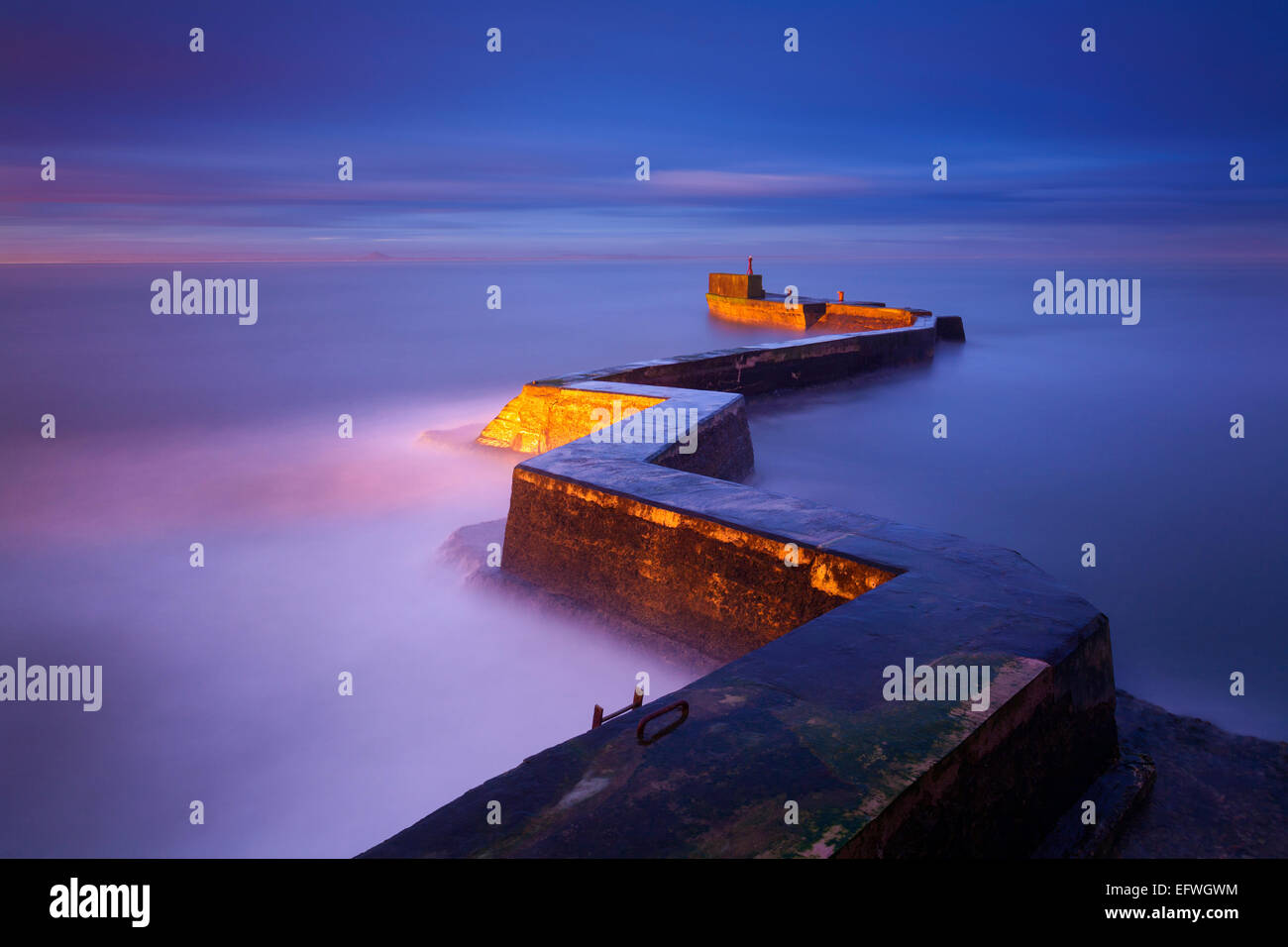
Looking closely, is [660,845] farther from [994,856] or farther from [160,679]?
[160,679]

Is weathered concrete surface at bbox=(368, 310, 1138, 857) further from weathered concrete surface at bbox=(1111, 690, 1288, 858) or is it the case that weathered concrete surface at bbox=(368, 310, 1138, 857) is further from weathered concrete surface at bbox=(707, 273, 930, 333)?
weathered concrete surface at bbox=(707, 273, 930, 333)

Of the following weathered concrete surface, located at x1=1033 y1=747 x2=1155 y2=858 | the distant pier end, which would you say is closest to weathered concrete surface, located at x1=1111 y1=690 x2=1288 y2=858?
weathered concrete surface, located at x1=1033 y1=747 x2=1155 y2=858

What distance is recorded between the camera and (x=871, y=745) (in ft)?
6.22

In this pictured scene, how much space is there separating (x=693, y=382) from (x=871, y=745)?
22.7ft

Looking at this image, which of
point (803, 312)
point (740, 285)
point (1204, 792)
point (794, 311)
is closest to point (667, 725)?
point (1204, 792)

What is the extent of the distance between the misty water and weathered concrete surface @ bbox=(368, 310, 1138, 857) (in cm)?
46

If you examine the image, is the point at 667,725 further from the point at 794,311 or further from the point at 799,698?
the point at 794,311

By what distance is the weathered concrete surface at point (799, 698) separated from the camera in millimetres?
1685

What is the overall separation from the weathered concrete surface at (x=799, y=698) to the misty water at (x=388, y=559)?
46 cm

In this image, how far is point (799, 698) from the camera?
6.98ft

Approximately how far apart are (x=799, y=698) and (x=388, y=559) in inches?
179

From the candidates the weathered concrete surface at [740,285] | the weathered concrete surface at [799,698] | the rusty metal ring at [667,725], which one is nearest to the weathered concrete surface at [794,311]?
the weathered concrete surface at [740,285]

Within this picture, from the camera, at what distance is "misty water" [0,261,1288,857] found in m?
3.56

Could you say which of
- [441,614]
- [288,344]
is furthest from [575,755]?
[288,344]
